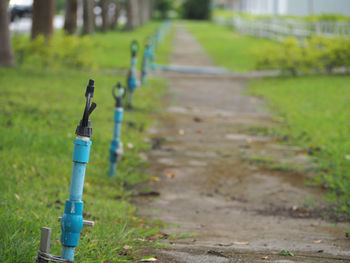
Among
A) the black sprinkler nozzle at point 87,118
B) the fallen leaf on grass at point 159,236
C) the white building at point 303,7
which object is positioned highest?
the white building at point 303,7

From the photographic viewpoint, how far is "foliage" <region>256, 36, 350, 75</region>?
55.8ft

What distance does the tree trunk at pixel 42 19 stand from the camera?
17.8 m

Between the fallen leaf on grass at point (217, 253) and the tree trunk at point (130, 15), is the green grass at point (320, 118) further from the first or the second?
the tree trunk at point (130, 15)

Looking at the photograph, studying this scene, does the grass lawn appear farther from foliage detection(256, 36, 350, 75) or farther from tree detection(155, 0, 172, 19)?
tree detection(155, 0, 172, 19)

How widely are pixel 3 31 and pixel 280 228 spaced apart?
439 inches

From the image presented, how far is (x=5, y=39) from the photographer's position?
14453 mm

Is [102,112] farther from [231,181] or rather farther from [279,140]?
[231,181]

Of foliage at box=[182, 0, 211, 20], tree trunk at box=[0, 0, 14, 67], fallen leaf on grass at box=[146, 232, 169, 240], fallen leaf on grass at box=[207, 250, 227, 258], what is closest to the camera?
fallen leaf on grass at box=[207, 250, 227, 258]

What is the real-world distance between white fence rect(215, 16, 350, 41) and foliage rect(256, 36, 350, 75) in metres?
5.47

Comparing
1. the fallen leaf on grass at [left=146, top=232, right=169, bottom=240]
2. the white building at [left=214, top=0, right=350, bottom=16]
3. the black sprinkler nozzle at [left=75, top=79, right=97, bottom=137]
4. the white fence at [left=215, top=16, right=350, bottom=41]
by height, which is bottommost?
the fallen leaf on grass at [left=146, top=232, right=169, bottom=240]

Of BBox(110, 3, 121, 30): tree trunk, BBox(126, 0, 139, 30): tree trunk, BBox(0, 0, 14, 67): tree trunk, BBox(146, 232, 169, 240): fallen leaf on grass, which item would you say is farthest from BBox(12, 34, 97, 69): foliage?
BBox(110, 3, 121, 30): tree trunk

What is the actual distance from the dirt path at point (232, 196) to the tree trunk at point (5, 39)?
18.3 feet

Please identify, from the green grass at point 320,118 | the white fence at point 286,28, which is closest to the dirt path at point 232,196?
the green grass at point 320,118

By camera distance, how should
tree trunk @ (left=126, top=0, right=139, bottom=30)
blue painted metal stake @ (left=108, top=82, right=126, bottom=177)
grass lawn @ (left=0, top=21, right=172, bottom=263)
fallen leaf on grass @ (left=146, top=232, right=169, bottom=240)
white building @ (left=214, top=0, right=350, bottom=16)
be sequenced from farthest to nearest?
tree trunk @ (left=126, top=0, right=139, bottom=30), white building @ (left=214, top=0, right=350, bottom=16), blue painted metal stake @ (left=108, top=82, right=126, bottom=177), fallen leaf on grass @ (left=146, top=232, right=169, bottom=240), grass lawn @ (left=0, top=21, right=172, bottom=263)
